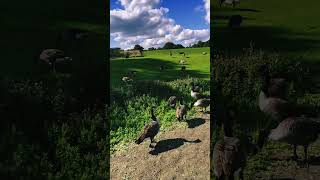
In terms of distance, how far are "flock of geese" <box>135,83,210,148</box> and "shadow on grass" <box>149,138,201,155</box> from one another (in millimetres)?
89

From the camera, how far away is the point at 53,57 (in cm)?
755

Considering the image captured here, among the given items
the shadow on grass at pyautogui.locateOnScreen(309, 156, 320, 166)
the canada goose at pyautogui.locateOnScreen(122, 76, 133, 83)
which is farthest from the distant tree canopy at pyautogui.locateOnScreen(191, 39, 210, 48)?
the shadow on grass at pyautogui.locateOnScreen(309, 156, 320, 166)

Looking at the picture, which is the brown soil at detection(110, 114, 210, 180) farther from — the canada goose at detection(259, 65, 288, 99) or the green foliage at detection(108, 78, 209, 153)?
the canada goose at detection(259, 65, 288, 99)

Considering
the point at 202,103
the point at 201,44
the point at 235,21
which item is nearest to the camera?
the point at 235,21

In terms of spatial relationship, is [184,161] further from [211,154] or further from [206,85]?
[206,85]

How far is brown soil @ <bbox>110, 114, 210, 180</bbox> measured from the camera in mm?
8086

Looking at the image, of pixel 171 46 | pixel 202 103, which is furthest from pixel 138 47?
pixel 202 103

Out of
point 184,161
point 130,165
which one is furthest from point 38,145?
point 184,161

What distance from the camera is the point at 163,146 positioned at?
27.0 feet

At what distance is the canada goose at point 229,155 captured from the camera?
24.6 ft

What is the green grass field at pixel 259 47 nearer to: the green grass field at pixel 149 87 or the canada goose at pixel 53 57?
the green grass field at pixel 149 87

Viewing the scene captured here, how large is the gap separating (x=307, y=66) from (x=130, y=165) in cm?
319

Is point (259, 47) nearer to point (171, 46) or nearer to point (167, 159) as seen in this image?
point (171, 46)

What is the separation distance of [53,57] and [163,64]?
198 cm
